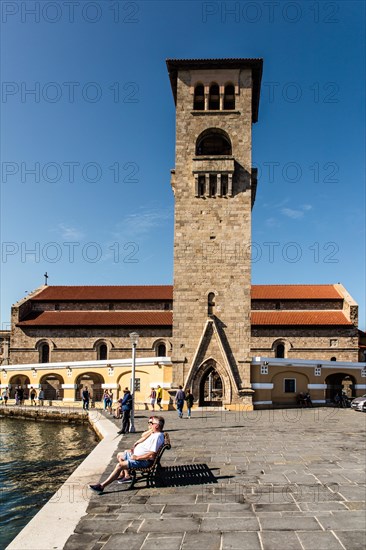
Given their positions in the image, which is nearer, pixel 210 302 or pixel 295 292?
pixel 210 302

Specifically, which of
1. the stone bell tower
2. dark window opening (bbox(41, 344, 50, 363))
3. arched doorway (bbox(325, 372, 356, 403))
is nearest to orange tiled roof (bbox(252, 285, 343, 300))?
arched doorway (bbox(325, 372, 356, 403))

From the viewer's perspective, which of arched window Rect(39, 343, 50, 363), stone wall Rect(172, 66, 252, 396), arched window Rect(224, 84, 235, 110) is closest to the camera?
stone wall Rect(172, 66, 252, 396)

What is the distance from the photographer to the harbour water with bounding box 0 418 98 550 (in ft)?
32.0

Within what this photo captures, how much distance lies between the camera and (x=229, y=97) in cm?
3030

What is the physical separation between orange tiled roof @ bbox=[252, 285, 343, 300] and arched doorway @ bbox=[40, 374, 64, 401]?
1944cm

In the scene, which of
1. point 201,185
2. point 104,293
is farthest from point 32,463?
point 104,293

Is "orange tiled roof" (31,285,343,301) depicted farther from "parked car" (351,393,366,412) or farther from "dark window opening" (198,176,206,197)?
"parked car" (351,393,366,412)

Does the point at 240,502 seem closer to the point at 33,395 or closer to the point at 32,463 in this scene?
the point at 32,463

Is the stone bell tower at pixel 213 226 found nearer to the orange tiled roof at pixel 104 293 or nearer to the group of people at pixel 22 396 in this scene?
the group of people at pixel 22 396

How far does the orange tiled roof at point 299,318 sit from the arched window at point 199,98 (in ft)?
65.9

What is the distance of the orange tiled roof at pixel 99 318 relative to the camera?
4316 cm

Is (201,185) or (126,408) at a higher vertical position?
(201,185)

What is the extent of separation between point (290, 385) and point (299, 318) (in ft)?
48.0

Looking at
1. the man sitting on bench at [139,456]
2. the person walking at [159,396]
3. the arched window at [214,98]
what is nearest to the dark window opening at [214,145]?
the arched window at [214,98]
